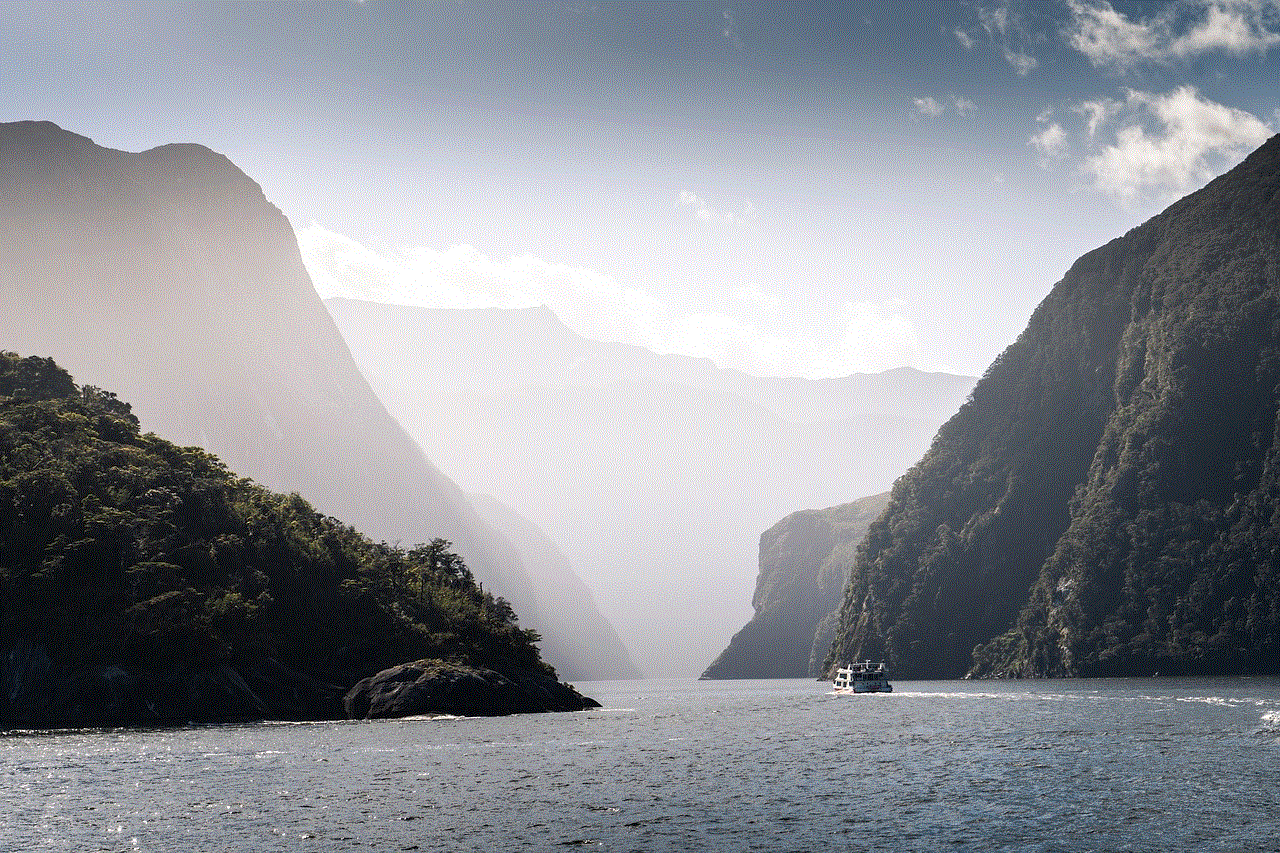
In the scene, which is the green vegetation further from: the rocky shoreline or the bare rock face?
the bare rock face

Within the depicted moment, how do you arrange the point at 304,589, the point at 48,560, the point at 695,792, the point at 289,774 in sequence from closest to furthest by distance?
the point at 695,792, the point at 289,774, the point at 48,560, the point at 304,589

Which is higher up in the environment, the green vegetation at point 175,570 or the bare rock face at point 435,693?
the green vegetation at point 175,570

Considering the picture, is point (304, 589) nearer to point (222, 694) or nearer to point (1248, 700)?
point (222, 694)

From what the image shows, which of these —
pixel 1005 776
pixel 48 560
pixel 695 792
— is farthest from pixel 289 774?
pixel 48 560

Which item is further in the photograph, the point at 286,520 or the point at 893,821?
the point at 286,520

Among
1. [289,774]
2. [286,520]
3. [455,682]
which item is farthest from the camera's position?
[286,520]

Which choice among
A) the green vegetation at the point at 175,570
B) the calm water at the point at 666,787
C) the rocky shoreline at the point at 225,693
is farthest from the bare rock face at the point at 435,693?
the calm water at the point at 666,787

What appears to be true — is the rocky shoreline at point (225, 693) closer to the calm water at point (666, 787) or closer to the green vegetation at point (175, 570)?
the green vegetation at point (175, 570)
